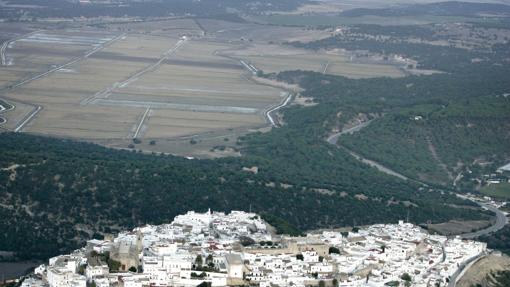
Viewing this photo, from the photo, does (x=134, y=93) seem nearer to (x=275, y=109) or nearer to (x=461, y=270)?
(x=275, y=109)

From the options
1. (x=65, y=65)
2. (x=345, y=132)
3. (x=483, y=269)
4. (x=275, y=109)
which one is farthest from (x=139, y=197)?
(x=65, y=65)

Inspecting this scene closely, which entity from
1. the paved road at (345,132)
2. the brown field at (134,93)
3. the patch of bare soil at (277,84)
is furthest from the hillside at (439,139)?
the patch of bare soil at (277,84)

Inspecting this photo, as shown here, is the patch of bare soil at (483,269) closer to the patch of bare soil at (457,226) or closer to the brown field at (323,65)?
the patch of bare soil at (457,226)

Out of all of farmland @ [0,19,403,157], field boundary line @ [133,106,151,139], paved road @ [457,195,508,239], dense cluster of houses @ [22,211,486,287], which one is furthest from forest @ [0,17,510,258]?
field boundary line @ [133,106,151,139]

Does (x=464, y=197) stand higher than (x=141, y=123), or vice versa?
(x=141, y=123)

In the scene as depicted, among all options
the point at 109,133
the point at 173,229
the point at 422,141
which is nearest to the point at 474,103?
the point at 422,141

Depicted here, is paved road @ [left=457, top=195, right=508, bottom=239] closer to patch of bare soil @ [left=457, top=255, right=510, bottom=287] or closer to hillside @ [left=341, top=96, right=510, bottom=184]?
hillside @ [left=341, top=96, right=510, bottom=184]
